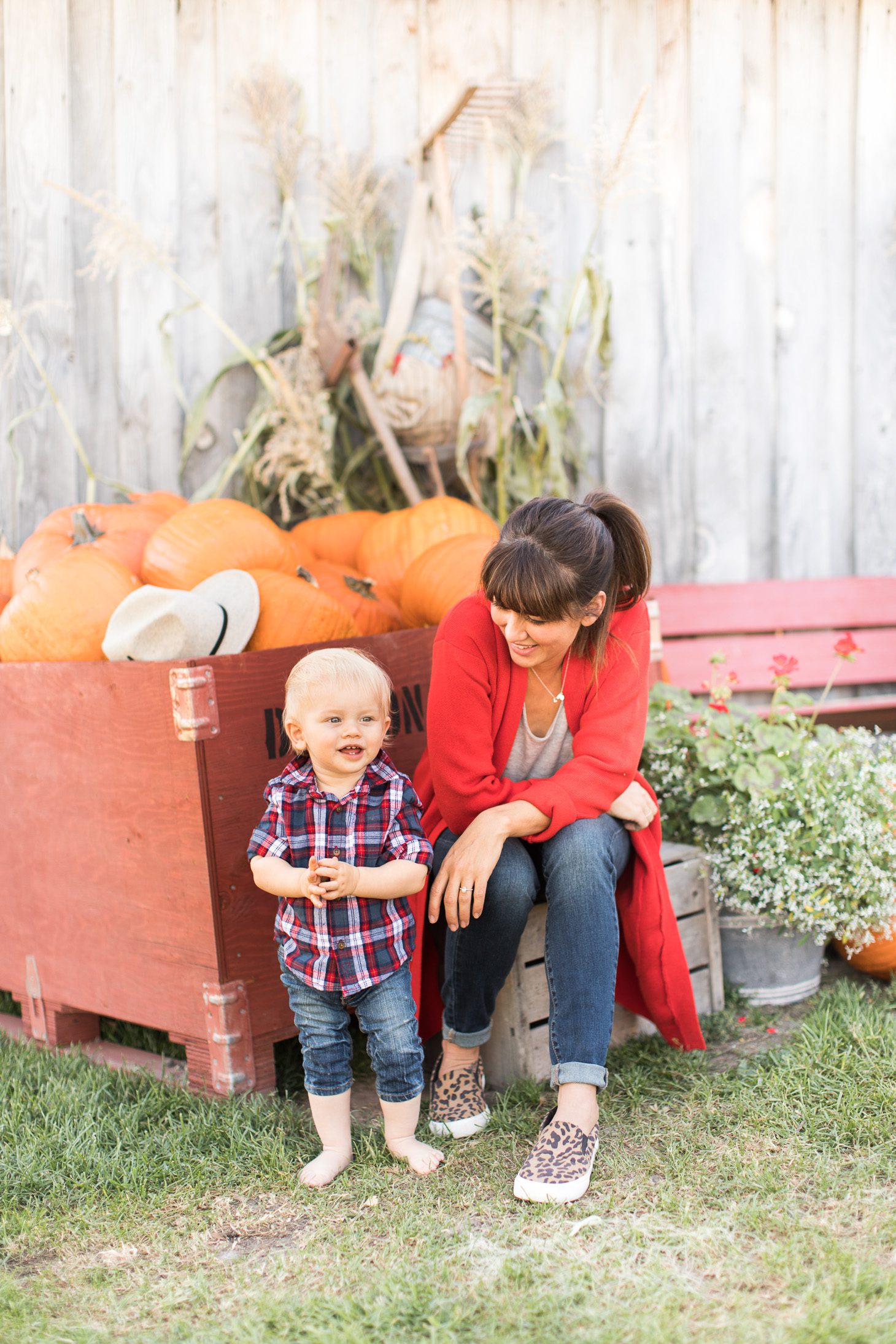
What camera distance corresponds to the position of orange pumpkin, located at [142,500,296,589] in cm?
237

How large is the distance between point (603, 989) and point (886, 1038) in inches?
24.0

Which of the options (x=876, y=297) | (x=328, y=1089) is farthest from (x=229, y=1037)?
(x=876, y=297)

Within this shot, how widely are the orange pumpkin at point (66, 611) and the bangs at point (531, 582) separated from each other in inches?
33.2

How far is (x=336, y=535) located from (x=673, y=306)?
1320 mm

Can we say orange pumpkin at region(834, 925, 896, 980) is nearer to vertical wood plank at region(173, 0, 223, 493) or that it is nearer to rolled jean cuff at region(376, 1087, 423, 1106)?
rolled jean cuff at region(376, 1087, 423, 1106)

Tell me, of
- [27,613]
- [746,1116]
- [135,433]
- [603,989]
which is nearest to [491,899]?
[603,989]

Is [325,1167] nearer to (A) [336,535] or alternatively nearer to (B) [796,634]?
(A) [336,535]

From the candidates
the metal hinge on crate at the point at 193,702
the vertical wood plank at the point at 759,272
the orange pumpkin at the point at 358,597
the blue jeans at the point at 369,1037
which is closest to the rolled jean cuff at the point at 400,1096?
the blue jeans at the point at 369,1037

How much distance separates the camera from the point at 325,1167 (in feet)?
5.87

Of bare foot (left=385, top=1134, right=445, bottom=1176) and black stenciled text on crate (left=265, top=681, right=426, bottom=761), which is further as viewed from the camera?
black stenciled text on crate (left=265, top=681, right=426, bottom=761)

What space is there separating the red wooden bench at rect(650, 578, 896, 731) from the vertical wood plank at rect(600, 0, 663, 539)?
12.0 inches

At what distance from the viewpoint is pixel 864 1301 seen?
140cm

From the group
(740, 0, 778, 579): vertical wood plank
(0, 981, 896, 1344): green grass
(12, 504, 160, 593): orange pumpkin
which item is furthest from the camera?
(740, 0, 778, 579): vertical wood plank

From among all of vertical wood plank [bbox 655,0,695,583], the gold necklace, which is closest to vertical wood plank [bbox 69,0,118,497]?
vertical wood plank [bbox 655,0,695,583]
